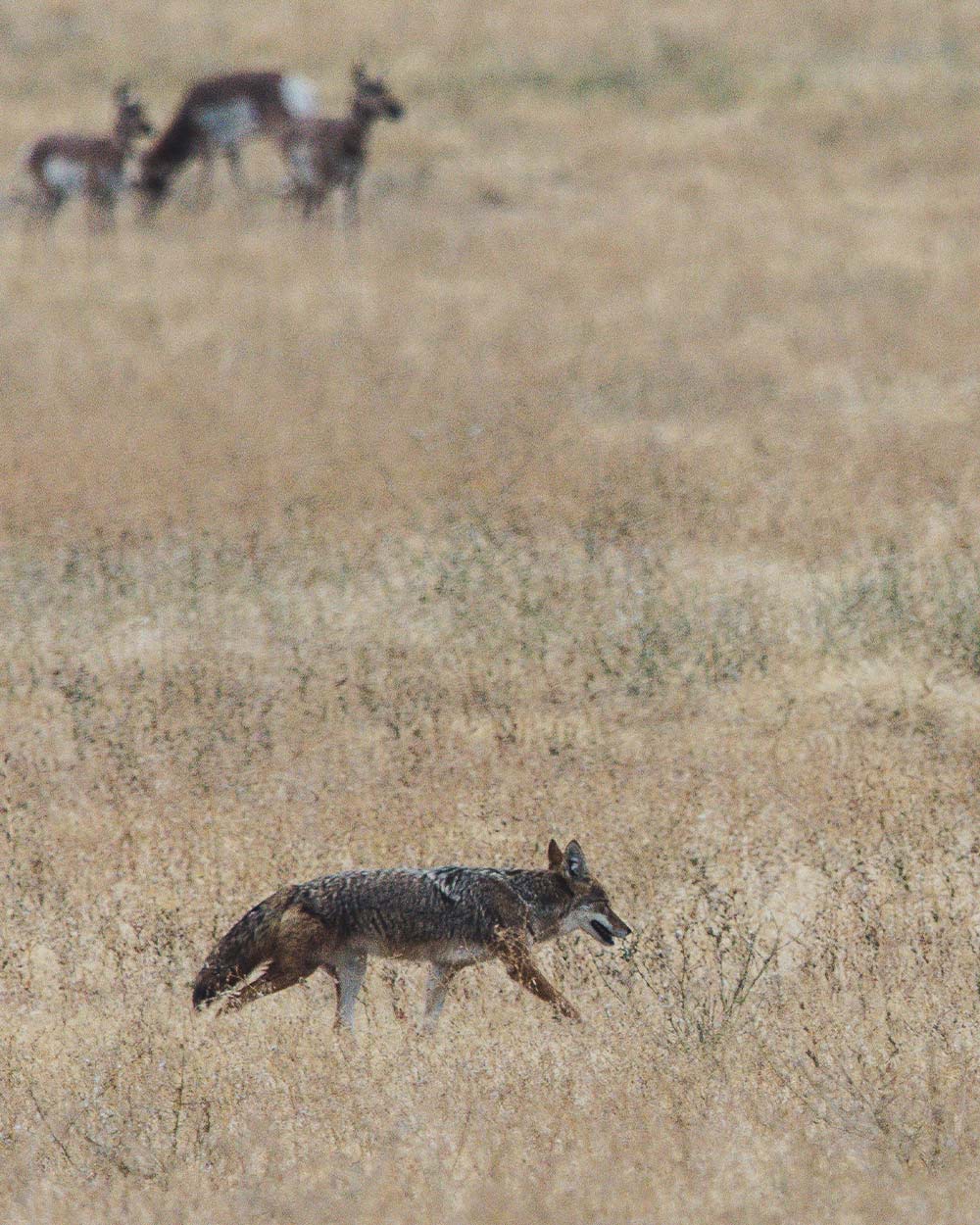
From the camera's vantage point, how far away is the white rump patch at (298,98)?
29.2m

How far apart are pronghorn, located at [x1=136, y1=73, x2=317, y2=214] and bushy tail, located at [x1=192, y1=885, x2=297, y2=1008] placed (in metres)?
23.3

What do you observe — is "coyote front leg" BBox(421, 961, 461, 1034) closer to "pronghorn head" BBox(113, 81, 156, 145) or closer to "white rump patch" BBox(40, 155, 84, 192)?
"white rump patch" BBox(40, 155, 84, 192)

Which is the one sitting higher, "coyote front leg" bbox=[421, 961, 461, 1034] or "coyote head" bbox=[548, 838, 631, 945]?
"coyote head" bbox=[548, 838, 631, 945]

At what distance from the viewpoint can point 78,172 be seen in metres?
27.4

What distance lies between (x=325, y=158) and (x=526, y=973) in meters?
21.2

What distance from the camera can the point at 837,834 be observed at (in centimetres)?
921

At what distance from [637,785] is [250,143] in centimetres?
2651

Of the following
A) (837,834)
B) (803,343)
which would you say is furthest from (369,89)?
(837,834)

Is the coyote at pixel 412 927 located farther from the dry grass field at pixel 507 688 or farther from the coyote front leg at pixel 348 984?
the dry grass field at pixel 507 688

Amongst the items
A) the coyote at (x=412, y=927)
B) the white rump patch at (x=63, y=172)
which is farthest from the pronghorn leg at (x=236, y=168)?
the coyote at (x=412, y=927)

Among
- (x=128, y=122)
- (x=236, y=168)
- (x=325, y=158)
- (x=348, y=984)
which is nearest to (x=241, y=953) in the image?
(x=348, y=984)

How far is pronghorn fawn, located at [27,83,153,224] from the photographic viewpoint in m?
27.3

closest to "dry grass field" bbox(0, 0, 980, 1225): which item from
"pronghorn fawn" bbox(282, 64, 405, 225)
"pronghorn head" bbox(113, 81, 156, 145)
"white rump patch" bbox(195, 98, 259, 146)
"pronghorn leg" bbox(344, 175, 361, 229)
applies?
"pronghorn leg" bbox(344, 175, 361, 229)

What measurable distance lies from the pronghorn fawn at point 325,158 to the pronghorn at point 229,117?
1.72 m
